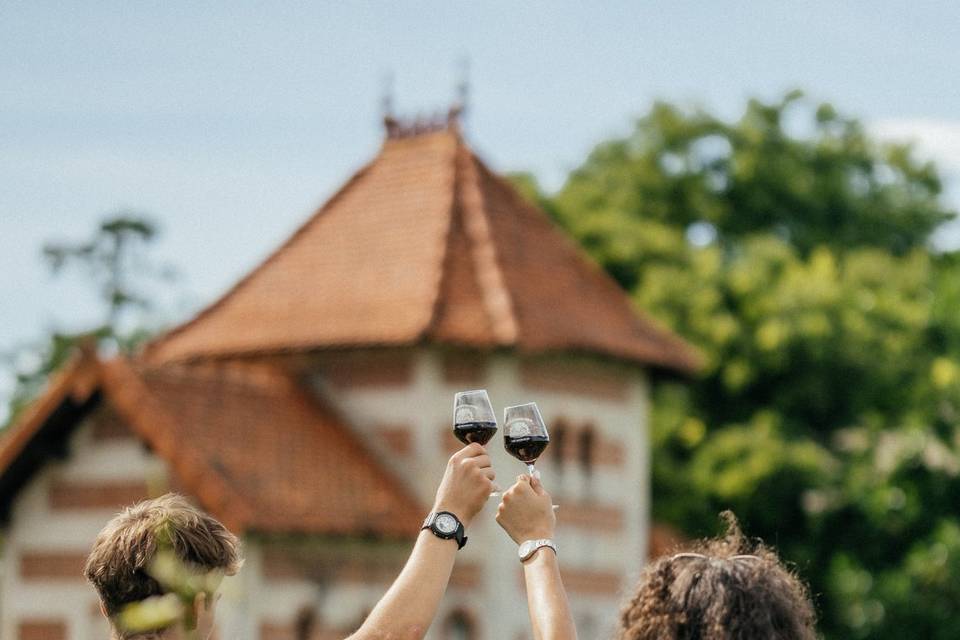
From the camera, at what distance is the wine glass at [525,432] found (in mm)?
4399

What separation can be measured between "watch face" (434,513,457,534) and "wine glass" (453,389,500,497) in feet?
2.04

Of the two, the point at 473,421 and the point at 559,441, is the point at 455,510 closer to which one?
the point at 473,421

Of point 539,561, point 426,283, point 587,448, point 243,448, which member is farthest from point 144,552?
point 587,448

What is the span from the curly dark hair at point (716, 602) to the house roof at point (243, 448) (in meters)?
16.1

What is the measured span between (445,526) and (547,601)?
0.84 feet

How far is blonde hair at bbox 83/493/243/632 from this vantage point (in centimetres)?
323

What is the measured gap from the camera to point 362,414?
22281 millimetres

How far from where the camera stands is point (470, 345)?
2161cm

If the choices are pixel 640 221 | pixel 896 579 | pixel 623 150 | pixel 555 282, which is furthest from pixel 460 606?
pixel 623 150

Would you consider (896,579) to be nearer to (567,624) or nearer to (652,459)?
(652,459)

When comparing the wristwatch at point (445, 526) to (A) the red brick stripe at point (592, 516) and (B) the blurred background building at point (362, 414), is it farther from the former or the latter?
(A) the red brick stripe at point (592, 516)

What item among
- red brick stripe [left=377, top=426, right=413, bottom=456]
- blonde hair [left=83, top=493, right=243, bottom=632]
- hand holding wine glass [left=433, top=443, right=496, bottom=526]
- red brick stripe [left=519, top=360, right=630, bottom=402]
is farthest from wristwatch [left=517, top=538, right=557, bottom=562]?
red brick stripe [left=519, top=360, right=630, bottom=402]

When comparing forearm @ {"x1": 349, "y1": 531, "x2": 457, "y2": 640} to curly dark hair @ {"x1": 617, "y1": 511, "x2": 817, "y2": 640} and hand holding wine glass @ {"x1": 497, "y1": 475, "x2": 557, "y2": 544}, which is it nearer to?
hand holding wine glass @ {"x1": 497, "y1": 475, "x2": 557, "y2": 544}

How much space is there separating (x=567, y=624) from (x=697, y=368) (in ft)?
68.1
